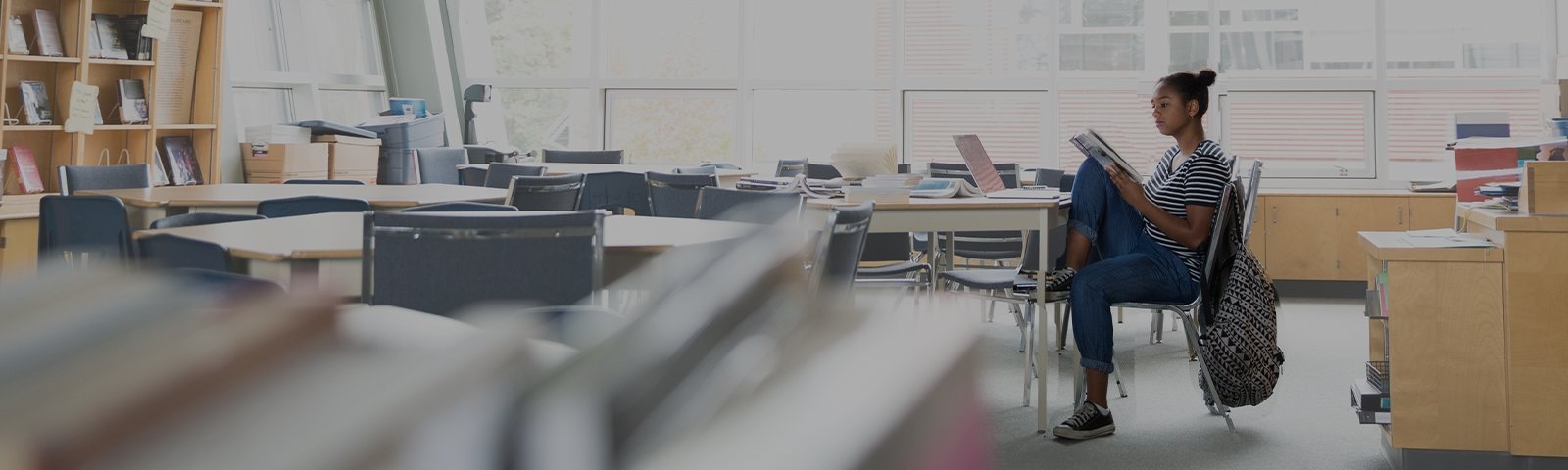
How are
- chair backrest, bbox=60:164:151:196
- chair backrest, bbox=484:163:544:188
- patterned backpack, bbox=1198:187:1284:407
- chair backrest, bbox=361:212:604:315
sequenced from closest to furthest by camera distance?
chair backrest, bbox=361:212:604:315 → patterned backpack, bbox=1198:187:1284:407 → chair backrest, bbox=60:164:151:196 → chair backrest, bbox=484:163:544:188

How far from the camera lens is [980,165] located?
4.57m

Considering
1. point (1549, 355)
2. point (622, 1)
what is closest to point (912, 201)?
point (1549, 355)

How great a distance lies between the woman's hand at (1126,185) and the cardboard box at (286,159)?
4.81m

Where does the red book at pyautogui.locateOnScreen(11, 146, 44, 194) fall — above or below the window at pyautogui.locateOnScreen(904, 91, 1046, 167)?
below

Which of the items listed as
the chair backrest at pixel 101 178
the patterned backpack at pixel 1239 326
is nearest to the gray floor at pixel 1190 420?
the patterned backpack at pixel 1239 326

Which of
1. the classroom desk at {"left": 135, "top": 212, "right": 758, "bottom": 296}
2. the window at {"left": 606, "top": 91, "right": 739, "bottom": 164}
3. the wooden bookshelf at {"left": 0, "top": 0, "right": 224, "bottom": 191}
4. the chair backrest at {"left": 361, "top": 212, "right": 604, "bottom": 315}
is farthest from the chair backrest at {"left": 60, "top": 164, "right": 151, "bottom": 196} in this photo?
the window at {"left": 606, "top": 91, "right": 739, "bottom": 164}

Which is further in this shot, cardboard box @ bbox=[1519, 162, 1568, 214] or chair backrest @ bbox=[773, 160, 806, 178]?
chair backrest @ bbox=[773, 160, 806, 178]

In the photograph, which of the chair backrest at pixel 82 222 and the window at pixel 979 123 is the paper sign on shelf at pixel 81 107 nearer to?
the chair backrest at pixel 82 222

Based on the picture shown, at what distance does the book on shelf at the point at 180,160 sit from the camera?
6.79 meters

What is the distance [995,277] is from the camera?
193 inches

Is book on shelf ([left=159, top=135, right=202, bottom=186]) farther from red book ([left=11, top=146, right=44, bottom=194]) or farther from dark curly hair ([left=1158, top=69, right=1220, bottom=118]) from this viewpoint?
dark curly hair ([left=1158, top=69, right=1220, bottom=118])

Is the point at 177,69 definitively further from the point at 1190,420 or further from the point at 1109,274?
the point at 1190,420

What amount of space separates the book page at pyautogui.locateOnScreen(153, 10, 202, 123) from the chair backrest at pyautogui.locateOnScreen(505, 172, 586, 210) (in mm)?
3221

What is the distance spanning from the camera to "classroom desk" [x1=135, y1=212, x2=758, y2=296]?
102 inches
